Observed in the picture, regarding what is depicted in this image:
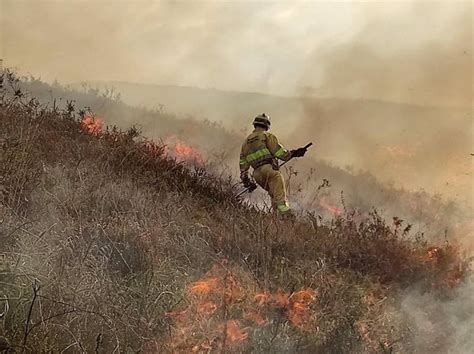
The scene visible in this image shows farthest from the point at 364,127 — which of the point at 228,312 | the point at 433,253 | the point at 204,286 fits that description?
the point at 228,312

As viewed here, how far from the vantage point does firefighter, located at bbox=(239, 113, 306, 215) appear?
705 centimetres

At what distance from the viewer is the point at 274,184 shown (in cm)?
705

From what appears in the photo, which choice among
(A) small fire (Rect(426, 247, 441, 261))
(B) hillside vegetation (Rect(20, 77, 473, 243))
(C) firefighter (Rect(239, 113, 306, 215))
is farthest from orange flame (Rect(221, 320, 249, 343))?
(C) firefighter (Rect(239, 113, 306, 215))

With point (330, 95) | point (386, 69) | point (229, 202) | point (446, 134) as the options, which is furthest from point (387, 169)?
point (229, 202)

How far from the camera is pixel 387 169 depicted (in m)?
12.9

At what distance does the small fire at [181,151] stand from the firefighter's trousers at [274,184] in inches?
64.8

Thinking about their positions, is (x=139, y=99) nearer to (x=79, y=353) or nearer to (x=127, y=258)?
(x=127, y=258)

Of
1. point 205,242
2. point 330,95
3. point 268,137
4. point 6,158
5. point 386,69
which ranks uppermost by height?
point 386,69

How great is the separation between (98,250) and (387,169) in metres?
10.2

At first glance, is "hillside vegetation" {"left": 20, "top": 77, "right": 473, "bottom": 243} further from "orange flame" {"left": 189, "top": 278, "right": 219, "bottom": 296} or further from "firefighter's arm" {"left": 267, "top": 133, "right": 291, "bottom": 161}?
"orange flame" {"left": 189, "top": 278, "right": 219, "bottom": 296}

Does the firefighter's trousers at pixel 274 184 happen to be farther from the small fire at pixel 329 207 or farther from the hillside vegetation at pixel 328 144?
the small fire at pixel 329 207

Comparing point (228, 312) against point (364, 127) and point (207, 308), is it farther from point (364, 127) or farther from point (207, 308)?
point (364, 127)

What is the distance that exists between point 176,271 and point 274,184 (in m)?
3.47

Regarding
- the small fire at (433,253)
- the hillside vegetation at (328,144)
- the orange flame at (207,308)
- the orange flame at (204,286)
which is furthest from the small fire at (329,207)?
the orange flame at (207,308)
